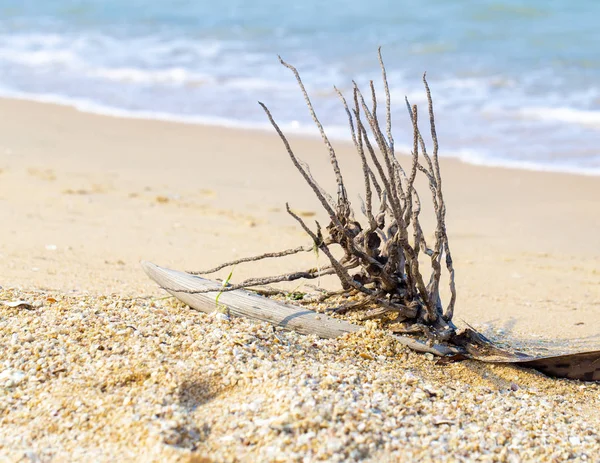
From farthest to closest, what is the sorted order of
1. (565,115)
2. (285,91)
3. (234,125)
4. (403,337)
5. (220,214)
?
1. (285,91)
2. (565,115)
3. (234,125)
4. (220,214)
5. (403,337)

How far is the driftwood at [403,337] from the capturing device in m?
3.04

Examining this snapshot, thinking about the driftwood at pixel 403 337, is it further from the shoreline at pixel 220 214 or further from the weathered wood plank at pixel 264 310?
the shoreline at pixel 220 214

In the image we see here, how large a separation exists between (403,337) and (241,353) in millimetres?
731

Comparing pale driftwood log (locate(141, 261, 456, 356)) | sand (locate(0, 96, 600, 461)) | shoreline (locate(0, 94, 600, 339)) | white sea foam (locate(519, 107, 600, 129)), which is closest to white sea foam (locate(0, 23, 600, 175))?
white sea foam (locate(519, 107, 600, 129))

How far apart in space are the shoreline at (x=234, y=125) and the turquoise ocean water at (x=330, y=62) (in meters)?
0.03

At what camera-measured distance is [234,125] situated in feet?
28.2

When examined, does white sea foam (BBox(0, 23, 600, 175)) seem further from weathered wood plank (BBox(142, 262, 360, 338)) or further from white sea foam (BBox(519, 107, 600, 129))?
weathered wood plank (BBox(142, 262, 360, 338))

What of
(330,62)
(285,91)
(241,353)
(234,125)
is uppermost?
(330,62)

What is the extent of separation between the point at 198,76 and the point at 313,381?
8.98 metres

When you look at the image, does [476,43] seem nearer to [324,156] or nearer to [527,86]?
[527,86]

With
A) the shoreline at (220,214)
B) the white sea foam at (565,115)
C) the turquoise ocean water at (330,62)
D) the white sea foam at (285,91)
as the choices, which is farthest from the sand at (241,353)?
the white sea foam at (565,115)

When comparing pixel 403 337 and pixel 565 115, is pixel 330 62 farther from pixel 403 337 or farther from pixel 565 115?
pixel 403 337

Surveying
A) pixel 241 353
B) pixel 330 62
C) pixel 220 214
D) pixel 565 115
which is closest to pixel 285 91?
pixel 330 62

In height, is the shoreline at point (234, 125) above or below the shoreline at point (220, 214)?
above
